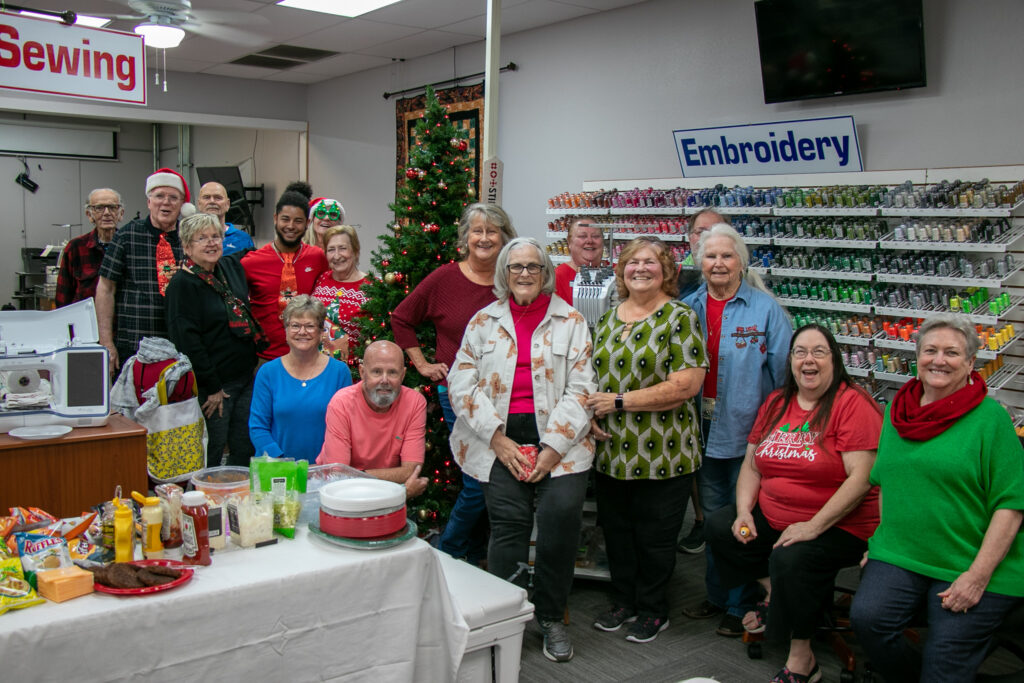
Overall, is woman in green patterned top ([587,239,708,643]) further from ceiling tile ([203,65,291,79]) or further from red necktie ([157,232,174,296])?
ceiling tile ([203,65,291,79])

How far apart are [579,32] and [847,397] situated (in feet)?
17.1

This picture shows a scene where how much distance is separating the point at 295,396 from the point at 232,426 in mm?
763

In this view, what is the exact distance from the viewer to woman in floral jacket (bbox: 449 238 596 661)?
3045 mm

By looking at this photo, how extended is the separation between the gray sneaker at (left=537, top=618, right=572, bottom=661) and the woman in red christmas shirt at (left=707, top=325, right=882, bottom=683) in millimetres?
718

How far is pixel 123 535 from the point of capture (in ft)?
6.36

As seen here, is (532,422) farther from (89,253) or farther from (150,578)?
(89,253)

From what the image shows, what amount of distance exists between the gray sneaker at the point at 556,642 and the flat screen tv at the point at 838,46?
3.87 meters

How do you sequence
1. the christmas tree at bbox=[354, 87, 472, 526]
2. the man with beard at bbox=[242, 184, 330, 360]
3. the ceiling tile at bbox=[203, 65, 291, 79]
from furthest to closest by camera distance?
the ceiling tile at bbox=[203, 65, 291, 79], the man with beard at bbox=[242, 184, 330, 360], the christmas tree at bbox=[354, 87, 472, 526]

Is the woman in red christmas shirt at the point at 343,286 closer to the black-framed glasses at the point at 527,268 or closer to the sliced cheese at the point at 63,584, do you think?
the black-framed glasses at the point at 527,268

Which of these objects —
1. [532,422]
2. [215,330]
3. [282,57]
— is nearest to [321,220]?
[215,330]

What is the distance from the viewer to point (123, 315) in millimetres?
3822

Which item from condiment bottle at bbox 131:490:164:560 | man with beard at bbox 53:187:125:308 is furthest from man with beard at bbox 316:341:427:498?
man with beard at bbox 53:187:125:308

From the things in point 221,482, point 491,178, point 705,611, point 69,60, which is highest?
point 69,60

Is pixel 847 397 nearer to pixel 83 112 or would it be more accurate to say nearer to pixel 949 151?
pixel 949 151
